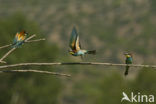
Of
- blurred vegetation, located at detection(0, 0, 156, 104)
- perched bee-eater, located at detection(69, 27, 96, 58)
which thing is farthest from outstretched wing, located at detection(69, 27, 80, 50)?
blurred vegetation, located at detection(0, 0, 156, 104)

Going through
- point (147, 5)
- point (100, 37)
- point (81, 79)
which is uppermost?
point (147, 5)

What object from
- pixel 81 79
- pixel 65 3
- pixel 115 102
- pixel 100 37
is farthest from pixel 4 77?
pixel 65 3

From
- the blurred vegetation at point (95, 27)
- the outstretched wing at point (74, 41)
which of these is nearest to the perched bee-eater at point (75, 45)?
the outstretched wing at point (74, 41)

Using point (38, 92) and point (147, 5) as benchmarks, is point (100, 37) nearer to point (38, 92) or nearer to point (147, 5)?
point (147, 5)

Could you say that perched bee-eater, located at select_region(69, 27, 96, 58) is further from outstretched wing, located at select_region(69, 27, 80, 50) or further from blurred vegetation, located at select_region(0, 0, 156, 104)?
blurred vegetation, located at select_region(0, 0, 156, 104)

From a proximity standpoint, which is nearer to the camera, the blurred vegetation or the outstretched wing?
the outstretched wing

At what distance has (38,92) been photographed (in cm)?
2206

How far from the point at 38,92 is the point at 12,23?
3761 millimetres

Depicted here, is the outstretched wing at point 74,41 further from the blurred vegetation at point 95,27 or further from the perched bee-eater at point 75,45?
the blurred vegetation at point 95,27

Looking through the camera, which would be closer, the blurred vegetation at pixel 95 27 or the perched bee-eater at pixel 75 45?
the perched bee-eater at pixel 75 45

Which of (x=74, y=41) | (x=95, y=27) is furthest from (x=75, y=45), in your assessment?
(x=95, y=27)

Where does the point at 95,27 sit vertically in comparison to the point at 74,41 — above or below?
below

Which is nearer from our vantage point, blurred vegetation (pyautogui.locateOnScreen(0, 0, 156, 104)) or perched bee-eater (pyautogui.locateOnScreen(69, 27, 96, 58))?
perched bee-eater (pyautogui.locateOnScreen(69, 27, 96, 58))

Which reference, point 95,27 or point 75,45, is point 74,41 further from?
point 95,27
